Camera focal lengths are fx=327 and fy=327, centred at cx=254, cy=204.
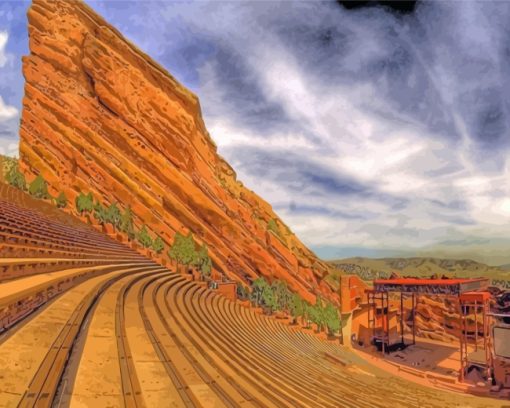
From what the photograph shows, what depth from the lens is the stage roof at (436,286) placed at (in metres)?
29.0

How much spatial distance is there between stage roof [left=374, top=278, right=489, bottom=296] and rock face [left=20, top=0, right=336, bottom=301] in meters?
22.8

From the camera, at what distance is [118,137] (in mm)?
49500

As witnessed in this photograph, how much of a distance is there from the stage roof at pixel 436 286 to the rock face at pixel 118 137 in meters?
22.8

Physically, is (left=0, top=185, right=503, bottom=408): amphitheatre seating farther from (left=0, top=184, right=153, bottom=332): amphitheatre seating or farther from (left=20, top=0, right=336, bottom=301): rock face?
(left=20, top=0, right=336, bottom=301): rock face

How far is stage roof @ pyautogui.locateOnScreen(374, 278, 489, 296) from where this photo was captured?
2897 centimetres

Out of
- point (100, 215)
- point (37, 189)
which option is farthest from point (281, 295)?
point (37, 189)

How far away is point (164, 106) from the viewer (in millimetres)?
54094

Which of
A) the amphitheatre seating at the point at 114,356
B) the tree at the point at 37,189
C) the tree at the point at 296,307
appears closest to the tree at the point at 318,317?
the tree at the point at 296,307

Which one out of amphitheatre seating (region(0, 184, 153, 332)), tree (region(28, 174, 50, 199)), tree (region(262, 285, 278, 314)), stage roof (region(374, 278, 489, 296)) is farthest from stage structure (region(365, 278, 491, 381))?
tree (region(28, 174, 50, 199))

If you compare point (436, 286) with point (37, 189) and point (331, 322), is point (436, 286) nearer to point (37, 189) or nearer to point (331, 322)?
point (331, 322)

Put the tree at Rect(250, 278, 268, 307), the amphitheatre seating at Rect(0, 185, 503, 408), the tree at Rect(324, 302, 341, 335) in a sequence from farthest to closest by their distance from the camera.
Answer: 1. the tree at Rect(324, 302, 341, 335)
2. the tree at Rect(250, 278, 268, 307)
3. the amphitheatre seating at Rect(0, 185, 503, 408)

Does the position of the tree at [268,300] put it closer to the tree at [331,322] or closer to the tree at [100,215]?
the tree at [331,322]

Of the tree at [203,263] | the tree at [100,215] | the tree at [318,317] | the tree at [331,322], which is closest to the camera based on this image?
the tree at [100,215]

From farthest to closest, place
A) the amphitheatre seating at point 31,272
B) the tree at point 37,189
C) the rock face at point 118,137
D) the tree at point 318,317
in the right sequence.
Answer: the rock face at point 118,137 < the tree at point 318,317 < the tree at point 37,189 < the amphitheatre seating at point 31,272
